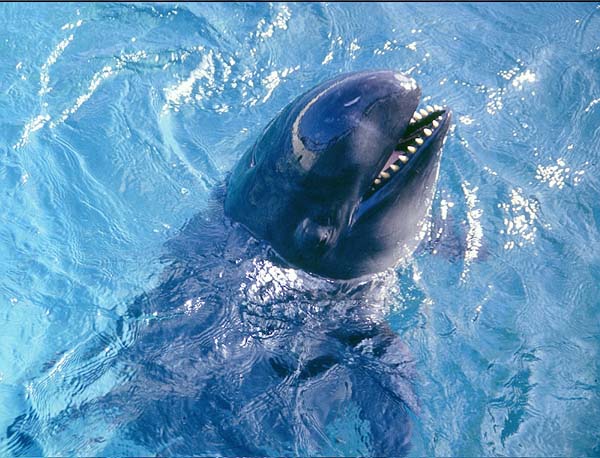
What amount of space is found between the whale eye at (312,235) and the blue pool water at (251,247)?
37 cm

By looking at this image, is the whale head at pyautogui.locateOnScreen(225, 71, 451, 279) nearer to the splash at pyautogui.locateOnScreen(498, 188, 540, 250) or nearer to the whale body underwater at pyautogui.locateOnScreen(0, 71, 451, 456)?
the whale body underwater at pyautogui.locateOnScreen(0, 71, 451, 456)

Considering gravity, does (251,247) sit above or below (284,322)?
above

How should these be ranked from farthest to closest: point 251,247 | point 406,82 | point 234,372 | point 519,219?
point 519,219 → point 251,247 → point 234,372 → point 406,82

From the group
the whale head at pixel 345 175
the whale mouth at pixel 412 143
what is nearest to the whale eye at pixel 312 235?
the whale head at pixel 345 175

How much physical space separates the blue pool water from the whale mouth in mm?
1114

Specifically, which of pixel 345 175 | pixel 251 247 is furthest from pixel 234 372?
pixel 345 175

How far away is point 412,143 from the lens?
601cm

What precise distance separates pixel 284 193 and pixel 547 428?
3.05 m

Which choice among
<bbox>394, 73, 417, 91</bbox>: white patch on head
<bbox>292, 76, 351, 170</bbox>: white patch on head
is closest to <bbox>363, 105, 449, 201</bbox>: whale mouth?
<bbox>394, 73, 417, 91</bbox>: white patch on head

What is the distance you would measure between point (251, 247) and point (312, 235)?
0.69 metres

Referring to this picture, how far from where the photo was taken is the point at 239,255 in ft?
20.9

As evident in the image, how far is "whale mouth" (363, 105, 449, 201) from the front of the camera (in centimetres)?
580

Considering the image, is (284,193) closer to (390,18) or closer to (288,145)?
(288,145)

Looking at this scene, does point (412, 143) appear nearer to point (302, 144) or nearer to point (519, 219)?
point (302, 144)
